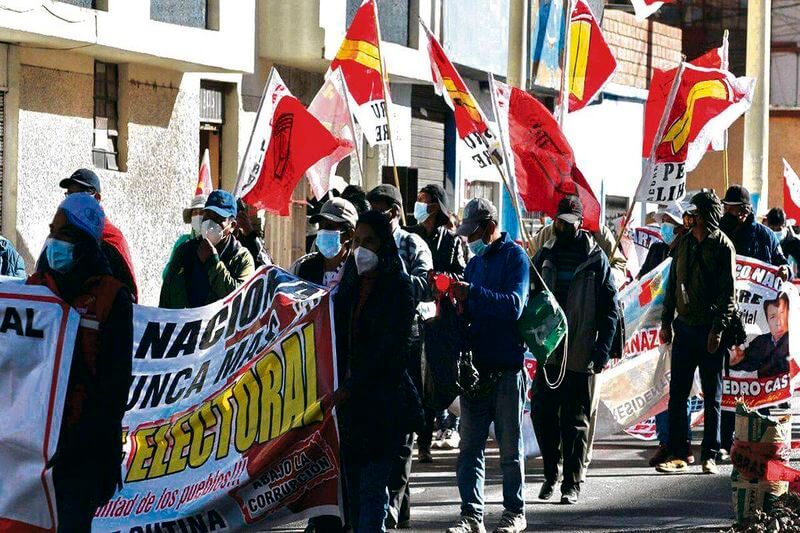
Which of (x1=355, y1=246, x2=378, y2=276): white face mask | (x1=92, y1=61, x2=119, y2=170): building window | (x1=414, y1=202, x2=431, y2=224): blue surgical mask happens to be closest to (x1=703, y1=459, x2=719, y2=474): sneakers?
(x1=414, y1=202, x2=431, y2=224): blue surgical mask

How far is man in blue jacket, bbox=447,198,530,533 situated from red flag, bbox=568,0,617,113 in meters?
9.45

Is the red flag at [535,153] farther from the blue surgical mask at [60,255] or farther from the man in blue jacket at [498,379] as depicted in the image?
the blue surgical mask at [60,255]

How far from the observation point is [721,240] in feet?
42.3

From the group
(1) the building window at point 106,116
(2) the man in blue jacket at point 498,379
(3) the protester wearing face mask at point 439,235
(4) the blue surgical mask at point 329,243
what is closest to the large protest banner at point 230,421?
(4) the blue surgical mask at point 329,243

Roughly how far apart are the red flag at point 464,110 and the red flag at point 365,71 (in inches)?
27.0

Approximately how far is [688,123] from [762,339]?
2096mm

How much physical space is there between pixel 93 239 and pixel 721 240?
711cm

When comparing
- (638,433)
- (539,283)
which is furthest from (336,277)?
(638,433)

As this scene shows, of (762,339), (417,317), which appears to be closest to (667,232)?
(762,339)

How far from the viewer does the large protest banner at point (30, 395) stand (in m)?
6.74

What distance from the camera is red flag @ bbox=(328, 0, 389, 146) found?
15.6 metres

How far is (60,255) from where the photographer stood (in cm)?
669

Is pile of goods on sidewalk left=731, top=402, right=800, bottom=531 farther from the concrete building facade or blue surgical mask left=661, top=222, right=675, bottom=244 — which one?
the concrete building facade

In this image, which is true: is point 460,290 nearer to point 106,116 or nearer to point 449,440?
point 449,440
